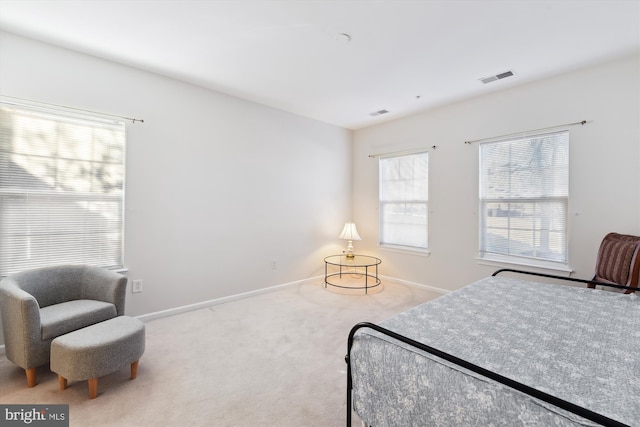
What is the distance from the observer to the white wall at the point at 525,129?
277 centimetres

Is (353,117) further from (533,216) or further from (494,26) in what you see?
(533,216)

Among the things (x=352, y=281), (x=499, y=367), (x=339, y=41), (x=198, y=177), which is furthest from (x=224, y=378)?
(x=352, y=281)

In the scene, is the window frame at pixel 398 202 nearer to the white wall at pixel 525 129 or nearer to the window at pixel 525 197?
the white wall at pixel 525 129

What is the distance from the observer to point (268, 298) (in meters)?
3.91

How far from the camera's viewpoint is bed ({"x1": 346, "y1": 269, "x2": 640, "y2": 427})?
970 millimetres

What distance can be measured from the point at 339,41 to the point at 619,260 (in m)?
3.06

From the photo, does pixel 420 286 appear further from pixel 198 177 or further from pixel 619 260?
pixel 198 177

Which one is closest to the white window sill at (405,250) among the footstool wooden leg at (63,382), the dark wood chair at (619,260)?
the dark wood chair at (619,260)

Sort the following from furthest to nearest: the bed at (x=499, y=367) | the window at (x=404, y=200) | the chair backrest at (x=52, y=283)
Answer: the window at (x=404, y=200) < the chair backrest at (x=52, y=283) < the bed at (x=499, y=367)

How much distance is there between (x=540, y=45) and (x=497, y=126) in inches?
45.0

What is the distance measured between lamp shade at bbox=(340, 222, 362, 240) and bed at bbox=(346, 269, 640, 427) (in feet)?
9.97

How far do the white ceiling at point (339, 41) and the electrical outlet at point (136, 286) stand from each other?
2.25m

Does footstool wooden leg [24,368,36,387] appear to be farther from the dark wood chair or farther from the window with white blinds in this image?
the dark wood chair

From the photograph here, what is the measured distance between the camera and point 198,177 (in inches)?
137
